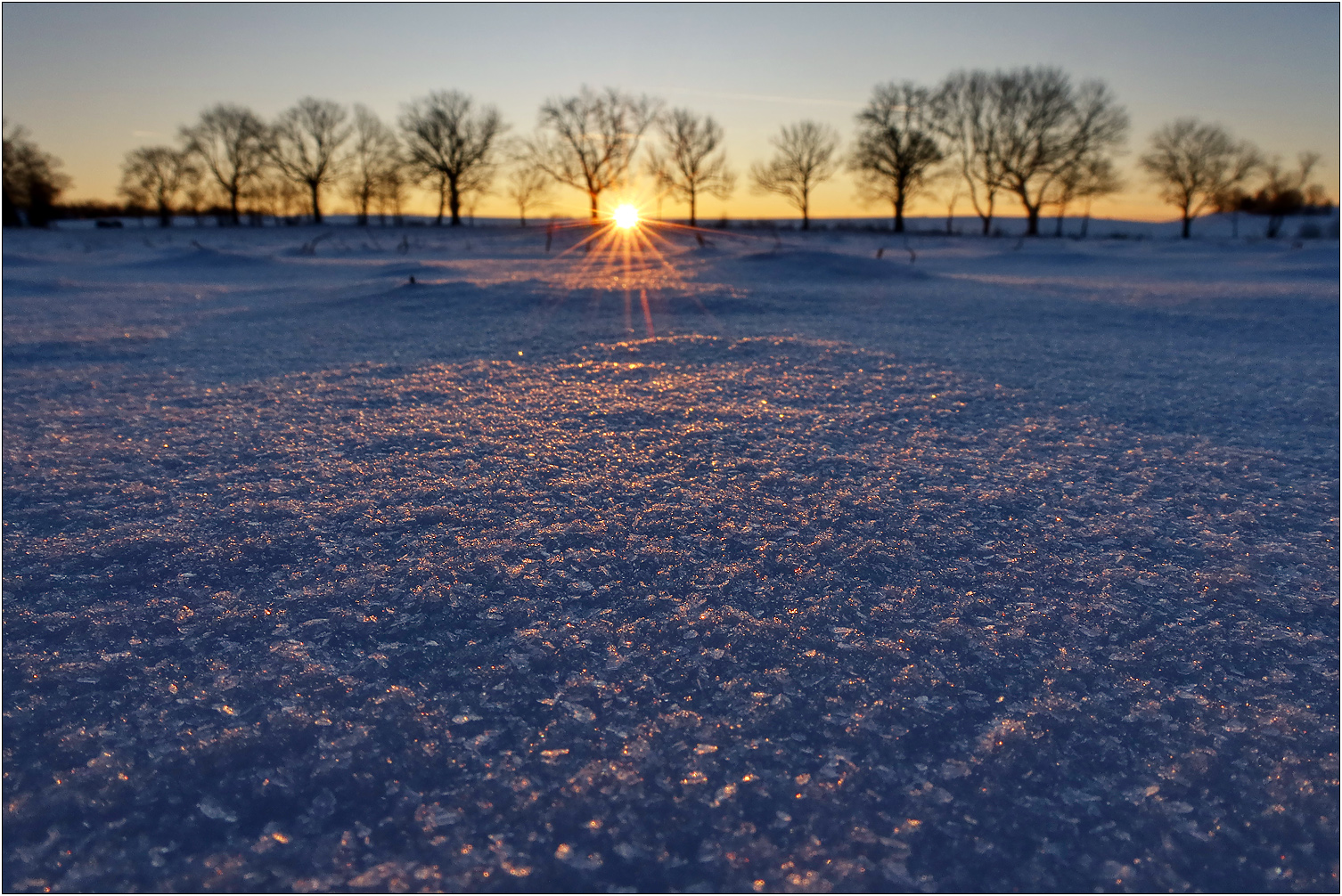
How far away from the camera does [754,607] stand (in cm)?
132

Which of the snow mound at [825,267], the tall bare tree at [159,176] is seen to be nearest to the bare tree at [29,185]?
the tall bare tree at [159,176]

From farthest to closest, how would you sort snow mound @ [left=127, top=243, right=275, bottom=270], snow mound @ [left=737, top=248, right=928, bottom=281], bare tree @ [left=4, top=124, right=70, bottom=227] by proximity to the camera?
bare tree @ [left=4, top=124, right=70, bottom=227]
snow mound @ [left=127, top=243, right=275, bottom=270]
snow mound @ [left=737, top=248, right=928, bottom=281]

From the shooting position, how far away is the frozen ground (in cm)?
84

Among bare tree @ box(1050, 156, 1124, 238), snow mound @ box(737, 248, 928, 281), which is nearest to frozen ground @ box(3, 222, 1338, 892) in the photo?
snow mound @ box(737, 248, 928, 281)

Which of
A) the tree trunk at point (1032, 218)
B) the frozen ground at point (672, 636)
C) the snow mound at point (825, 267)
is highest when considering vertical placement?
the tree trunk at point (1032, 218)

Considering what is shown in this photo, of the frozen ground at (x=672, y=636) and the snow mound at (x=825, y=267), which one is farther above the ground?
the snow mound at (x=825, y=267)

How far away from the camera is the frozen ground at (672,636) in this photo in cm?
84

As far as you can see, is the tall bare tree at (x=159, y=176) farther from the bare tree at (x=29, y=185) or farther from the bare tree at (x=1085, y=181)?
the bare tree at (x=1085, y=181)

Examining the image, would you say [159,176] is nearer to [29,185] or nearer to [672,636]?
[29,185]

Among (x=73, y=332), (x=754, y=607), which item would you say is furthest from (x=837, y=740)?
(x=73, y=332)

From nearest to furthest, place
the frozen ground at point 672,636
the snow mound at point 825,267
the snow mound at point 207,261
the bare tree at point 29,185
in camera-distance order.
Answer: the frozen ground at point 672,636 < the snow mound at point 825,267 < the snow mound at point 207,261 < the bare tree at point 29,185

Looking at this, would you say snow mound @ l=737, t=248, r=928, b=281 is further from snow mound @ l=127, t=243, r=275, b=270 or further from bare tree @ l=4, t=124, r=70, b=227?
bare tree @ l=4, t=124, r=70, b=227

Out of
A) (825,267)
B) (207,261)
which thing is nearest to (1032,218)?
(825,267)

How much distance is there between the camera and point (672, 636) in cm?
123
